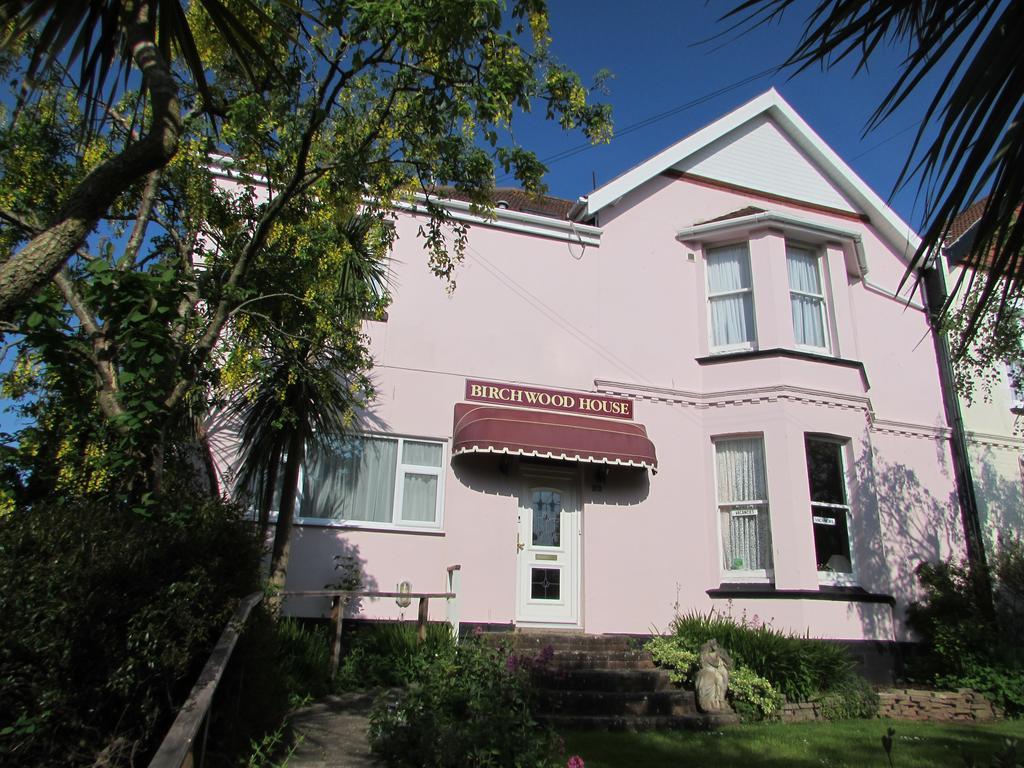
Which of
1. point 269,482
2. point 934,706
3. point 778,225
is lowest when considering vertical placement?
point 934,706

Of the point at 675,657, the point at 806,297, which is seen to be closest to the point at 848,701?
the point at 675,657

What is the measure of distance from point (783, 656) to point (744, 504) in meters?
3.12

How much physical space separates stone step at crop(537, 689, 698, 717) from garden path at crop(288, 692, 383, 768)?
205 centimetres

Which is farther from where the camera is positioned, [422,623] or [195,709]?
[422,623]

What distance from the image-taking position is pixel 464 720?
6504mm

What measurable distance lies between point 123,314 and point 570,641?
784 centimetres

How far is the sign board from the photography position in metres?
12.5

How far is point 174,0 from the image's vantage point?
173 inches

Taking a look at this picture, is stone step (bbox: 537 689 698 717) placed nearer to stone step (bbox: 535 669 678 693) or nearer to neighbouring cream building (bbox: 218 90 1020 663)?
stone step (bbox: 535 669 678 693)

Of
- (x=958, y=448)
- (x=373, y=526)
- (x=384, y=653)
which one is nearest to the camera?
(x=384, y=653)

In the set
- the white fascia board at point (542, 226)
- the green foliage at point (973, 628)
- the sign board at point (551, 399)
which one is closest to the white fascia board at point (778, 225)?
the white fascia board at point (542, 226)

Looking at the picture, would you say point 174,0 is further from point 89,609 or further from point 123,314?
point 89,609

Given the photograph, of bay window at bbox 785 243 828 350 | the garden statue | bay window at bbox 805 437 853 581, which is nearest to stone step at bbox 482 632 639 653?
the garden statue

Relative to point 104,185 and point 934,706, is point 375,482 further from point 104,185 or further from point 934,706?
point 104,185
